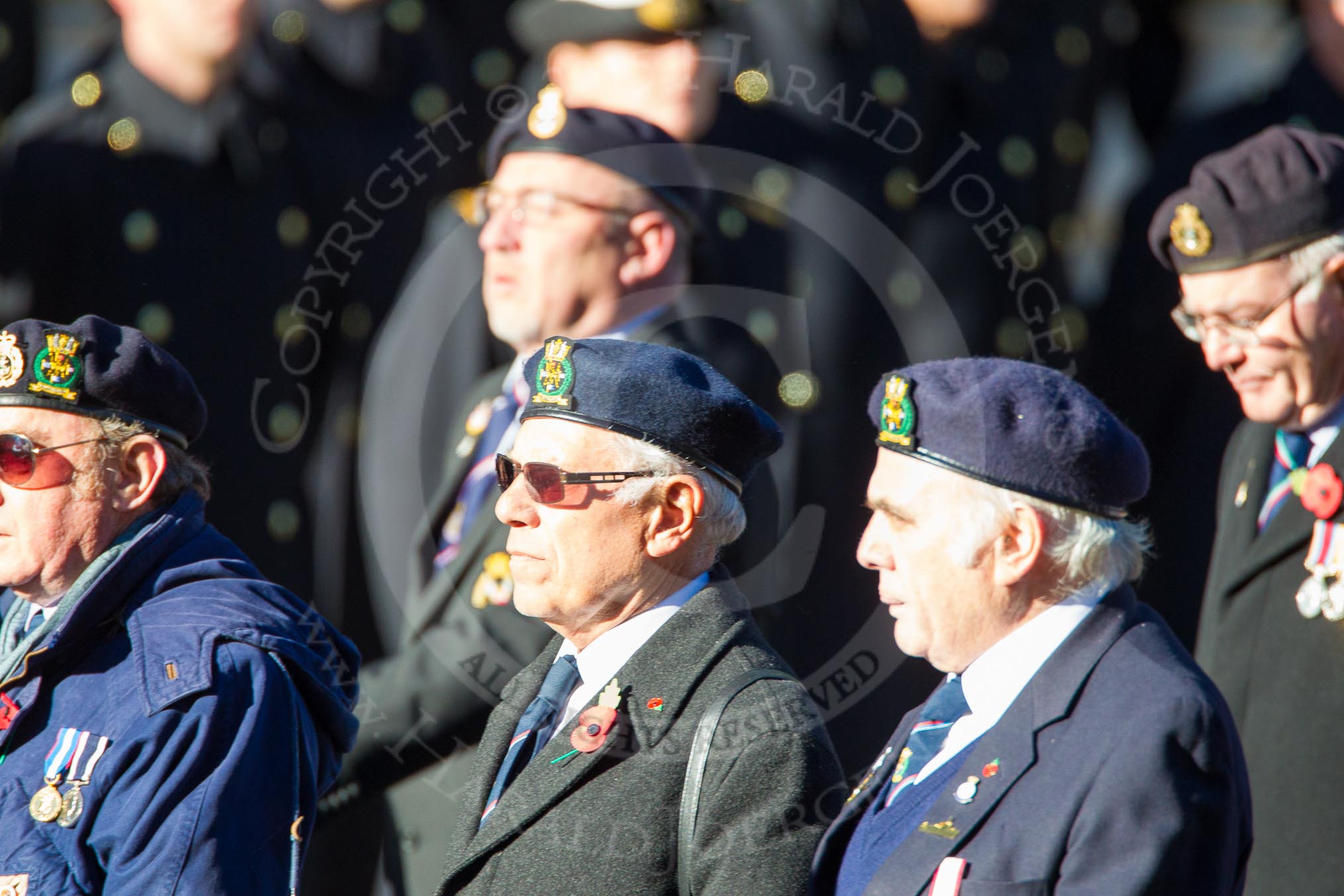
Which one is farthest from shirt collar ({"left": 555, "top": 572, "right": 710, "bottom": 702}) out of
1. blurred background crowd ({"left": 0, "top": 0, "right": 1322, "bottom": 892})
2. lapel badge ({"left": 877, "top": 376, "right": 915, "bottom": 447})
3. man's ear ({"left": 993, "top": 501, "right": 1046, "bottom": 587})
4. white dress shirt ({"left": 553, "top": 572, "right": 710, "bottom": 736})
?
blurred background crowd ({"left": 0, "top": 0, "right": 1322, "bottom": 892})

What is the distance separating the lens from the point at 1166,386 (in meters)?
4.36

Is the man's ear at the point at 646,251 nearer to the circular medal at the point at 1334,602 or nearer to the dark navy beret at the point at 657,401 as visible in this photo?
the dark navy beret at the point at 657,401

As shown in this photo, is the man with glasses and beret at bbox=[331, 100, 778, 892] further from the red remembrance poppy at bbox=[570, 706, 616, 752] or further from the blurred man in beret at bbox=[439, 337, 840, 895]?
the red remembrance poppy at bbox=[570, 706, 616, 752]

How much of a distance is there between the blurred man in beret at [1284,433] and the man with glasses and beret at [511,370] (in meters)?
1.22

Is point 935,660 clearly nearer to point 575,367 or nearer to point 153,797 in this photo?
point 575,367

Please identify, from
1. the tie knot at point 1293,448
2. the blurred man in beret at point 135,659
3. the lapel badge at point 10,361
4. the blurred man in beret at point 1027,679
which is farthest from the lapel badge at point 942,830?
the lapel badge at point 10,361

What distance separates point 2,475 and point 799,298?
87.8 inches

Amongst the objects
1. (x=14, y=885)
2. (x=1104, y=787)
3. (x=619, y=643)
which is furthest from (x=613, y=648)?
(x=14, y=885)

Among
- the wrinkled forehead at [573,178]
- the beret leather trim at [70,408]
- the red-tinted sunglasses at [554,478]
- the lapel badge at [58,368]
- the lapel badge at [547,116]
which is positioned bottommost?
the red-tinted sunglasses at [554,478]

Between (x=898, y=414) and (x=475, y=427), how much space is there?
2.02 m

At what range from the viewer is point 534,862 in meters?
2.43

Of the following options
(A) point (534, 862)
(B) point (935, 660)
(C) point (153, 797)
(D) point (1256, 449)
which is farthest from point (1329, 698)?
(C) point (153, 797)

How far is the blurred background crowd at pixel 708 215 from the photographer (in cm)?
426

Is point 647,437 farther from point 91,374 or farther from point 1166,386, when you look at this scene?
point 1166,386
